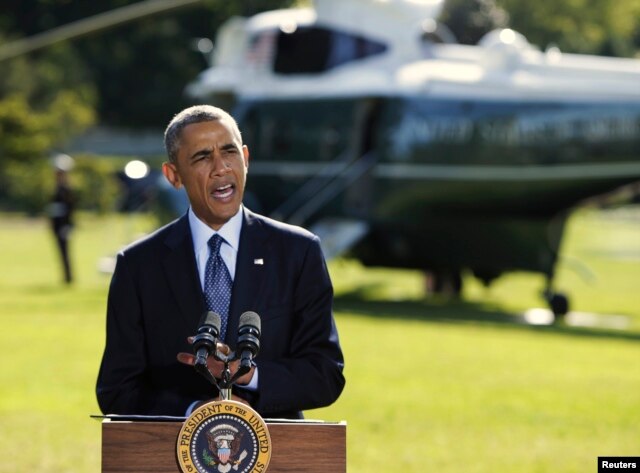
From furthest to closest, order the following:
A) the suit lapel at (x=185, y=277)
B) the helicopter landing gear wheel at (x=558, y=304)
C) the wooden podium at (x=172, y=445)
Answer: the helicopter landing gear wheel at (x=558, y=304) < the suit lapel at (x=185, y=277) < the wooden podium at (x=172, y=445)

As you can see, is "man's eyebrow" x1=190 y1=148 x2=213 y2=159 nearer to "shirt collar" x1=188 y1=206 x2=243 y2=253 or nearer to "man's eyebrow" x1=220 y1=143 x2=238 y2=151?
"man's eyebrow" x1=220 y1=143 x2=238 y2=151

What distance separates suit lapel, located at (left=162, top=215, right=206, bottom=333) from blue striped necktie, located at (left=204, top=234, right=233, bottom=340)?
0.03 m

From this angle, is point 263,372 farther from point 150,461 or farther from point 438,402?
point 438,402

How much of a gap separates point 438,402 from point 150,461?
7288 mm

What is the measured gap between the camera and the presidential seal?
11.0ft

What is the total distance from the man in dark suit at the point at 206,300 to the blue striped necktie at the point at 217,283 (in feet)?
0.05

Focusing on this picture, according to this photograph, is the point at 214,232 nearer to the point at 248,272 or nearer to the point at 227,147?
the point at 248,272

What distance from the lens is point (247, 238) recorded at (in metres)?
4.06

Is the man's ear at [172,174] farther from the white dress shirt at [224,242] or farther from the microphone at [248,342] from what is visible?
the microphone at [248,342]

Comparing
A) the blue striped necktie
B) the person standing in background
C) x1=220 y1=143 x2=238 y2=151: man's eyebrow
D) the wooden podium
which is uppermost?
the person standing in background

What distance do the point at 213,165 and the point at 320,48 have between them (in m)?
16.3

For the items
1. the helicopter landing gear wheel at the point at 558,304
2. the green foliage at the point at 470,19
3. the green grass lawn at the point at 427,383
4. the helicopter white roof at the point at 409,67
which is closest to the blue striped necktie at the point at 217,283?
the green grass lawn at the point at 427,383

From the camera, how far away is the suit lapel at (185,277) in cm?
400

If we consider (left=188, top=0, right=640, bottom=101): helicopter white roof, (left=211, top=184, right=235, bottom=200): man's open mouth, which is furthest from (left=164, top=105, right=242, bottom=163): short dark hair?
(left=188, top=0, right=640, bottom=101): helicopter white roof
